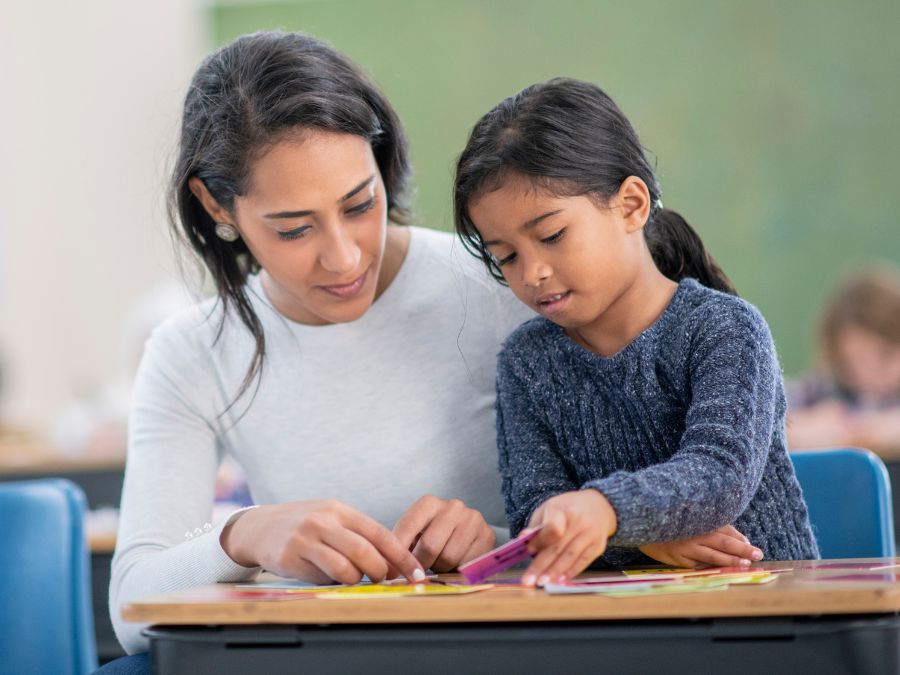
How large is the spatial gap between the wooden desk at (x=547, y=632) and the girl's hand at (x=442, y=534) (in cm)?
25

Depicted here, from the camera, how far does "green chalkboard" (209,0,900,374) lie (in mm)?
6438

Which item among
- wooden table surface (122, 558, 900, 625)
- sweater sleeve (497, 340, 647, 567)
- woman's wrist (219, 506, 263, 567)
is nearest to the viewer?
wooden table surface (122, 558, 900, 625)

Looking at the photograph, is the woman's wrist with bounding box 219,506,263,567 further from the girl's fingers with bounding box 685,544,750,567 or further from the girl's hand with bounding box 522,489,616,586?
the girl's fingers with bounding box 685,544,750,567

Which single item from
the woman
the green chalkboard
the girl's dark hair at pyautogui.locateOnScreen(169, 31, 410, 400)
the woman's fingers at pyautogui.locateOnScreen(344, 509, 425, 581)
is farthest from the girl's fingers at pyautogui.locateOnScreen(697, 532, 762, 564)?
the green chalkboard

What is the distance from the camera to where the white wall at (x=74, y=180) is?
616 cm

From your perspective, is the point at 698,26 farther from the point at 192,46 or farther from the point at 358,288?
the point at 358,288

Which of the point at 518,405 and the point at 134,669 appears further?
the point at 518,405

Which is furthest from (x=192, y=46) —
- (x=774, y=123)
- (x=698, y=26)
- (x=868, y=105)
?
(x=868, y=105)

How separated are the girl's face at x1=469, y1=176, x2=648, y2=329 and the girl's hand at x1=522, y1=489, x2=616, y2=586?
330 mm

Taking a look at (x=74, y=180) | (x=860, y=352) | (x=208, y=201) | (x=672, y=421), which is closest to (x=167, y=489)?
(x=208, y=201)

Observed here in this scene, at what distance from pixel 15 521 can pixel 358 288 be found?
71 cm

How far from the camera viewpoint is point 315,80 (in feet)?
4.24

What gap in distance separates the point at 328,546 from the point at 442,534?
149 mm

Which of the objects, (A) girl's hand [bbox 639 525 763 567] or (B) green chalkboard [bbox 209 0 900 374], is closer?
(A) girl's hand [bbox 639 525 763 567]
